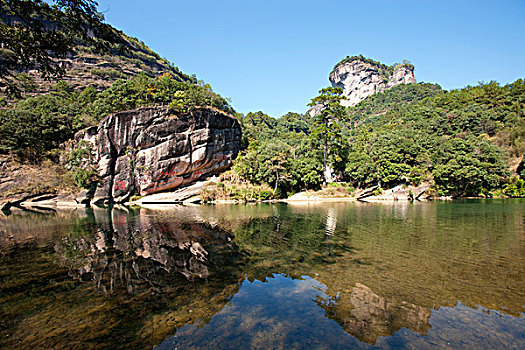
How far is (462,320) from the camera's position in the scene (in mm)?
5445

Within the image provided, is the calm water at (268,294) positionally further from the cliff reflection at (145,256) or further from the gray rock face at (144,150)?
the gray rock face at (144,150)

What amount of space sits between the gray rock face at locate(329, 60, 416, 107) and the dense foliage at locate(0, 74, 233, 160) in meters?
122

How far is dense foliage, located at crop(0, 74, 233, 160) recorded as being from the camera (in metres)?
40.4

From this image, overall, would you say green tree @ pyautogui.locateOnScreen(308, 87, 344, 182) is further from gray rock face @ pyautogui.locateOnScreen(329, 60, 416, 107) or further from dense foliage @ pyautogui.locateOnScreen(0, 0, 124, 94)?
gray rock face @ pyautogui.locateOnScreen(329, 60, 416, 107)

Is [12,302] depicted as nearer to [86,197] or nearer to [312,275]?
[312,275]

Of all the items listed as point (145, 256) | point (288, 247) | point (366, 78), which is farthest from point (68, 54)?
point (366, 78)

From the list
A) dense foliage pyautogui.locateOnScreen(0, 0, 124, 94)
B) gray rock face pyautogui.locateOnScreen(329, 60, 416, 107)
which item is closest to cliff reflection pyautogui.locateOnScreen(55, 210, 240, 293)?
dense foliage pyautogui.locateOnScreen(0, 0, 124, 94)

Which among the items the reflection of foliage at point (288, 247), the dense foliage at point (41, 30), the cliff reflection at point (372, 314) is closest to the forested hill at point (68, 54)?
the dense foliage at point (41, 30)

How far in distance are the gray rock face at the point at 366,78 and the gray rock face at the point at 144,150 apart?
126 m

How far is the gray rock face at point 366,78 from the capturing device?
14750 cm

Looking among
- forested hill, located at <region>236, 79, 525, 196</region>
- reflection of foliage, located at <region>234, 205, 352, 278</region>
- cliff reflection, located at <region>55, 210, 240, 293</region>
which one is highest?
forested hill, located at <region>236, 79, 525, 196</region>

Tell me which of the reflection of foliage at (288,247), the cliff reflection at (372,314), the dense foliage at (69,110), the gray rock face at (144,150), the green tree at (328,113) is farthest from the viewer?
the green tree at (328,113)

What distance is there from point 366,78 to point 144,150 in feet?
503

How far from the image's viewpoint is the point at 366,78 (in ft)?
515
